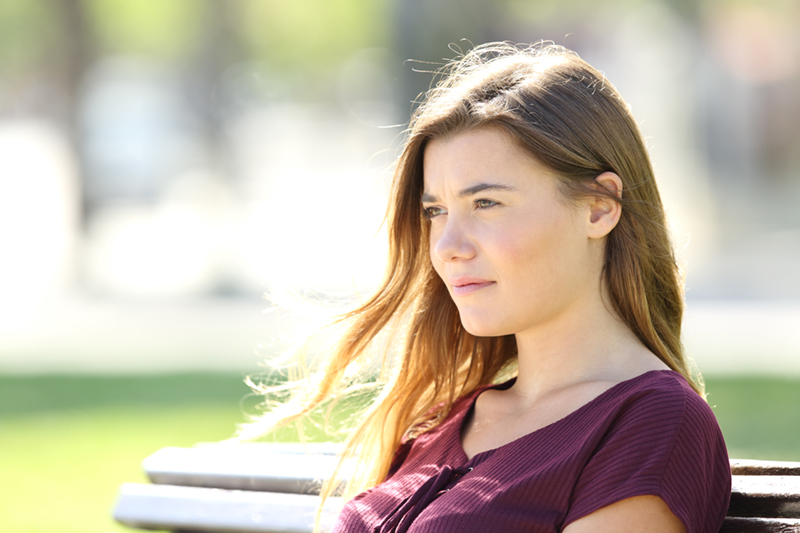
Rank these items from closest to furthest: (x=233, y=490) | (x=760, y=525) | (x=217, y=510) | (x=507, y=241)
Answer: (x=760, y=525)
(x=507, y=241)
(x=217, y=510)
(x=233, y=490)

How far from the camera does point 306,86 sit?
93.2ft

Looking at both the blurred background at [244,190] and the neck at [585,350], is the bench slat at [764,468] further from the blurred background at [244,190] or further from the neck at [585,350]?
the blurred background at [244,190]

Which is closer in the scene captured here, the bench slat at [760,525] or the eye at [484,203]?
the bench slat at [760,525]

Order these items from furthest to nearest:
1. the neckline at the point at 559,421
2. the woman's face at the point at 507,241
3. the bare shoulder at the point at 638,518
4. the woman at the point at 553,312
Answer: the woman's face at the point at 507,241 → the neckline at the point at 559,421 → the woman at the point at 553,312 → the bare shoulder at the point at 638,518

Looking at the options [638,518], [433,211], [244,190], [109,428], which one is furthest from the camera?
[244,190]

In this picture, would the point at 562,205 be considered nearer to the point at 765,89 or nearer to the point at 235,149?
the point at 235,149

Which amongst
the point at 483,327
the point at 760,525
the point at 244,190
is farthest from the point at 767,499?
the point at 244,190

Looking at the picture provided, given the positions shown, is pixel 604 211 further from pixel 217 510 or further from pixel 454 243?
pixel 217 510

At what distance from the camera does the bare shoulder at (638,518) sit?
183cm

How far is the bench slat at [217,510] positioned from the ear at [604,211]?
1135 mm

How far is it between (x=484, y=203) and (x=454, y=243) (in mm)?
123

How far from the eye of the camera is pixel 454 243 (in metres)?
Result: 2.27

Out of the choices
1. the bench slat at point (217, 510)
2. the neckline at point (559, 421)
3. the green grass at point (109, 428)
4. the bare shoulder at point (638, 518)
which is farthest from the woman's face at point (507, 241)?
the green grass at point (109, 428)

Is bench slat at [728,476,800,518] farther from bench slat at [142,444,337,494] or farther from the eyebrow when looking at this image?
bench slat at [142,444,337,494]
